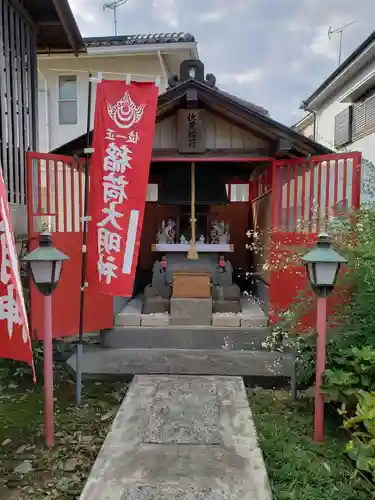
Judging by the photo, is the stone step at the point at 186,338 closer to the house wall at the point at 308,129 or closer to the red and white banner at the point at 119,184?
the red and white banner at the point at 119,184

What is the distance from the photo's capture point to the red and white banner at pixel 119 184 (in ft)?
17.6

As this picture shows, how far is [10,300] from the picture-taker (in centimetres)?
366

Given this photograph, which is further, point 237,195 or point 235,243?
point 237,195

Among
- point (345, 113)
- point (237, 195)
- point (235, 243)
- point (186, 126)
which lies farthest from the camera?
point (345, 113)

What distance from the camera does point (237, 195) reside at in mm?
12438

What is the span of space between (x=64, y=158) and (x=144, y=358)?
3091 mm

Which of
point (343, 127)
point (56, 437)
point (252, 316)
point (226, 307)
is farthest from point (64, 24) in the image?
point (343, 127)

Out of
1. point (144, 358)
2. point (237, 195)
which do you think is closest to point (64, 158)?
point (144, 358)

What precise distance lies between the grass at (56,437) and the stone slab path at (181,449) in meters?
0.49

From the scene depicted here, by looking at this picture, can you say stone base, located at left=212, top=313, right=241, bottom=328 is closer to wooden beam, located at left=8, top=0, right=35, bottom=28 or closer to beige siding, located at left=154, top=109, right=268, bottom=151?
beige siding, located at left=154, top=109, right=268, bottom=151

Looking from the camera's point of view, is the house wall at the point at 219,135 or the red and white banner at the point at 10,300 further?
the house wall at the point at 219,135

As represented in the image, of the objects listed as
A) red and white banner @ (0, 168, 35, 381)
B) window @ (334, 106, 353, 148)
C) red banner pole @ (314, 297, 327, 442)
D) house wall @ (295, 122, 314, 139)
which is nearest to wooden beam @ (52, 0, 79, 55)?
red and white banner @ (0, 168, 35, 381)

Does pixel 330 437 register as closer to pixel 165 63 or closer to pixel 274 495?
pixel 274 495

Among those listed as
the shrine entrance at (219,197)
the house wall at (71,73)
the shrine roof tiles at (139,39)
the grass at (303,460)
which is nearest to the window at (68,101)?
the house wall at (71,73)
